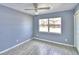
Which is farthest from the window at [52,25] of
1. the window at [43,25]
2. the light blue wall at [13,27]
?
the light blue wall at [13,27]

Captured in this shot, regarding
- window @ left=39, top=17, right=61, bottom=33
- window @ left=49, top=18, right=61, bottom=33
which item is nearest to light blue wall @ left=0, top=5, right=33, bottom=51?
window @ left=39, top=17, right=61, bottom=33

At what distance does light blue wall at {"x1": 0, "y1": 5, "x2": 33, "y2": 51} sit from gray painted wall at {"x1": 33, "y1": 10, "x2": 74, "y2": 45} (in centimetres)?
16

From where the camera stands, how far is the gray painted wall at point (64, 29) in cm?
138

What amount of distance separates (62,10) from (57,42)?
1.84 feet

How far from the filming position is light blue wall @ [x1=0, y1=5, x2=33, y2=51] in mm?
1661

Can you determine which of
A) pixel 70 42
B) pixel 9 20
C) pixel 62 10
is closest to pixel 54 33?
pixel 70 42

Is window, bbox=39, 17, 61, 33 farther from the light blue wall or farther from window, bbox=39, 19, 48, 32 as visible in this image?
the light blue wall

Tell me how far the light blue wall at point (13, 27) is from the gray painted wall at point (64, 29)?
0.16 meters

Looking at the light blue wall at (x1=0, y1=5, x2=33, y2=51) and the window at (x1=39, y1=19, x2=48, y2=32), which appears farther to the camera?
the light blue wall at (x1=0, y1=5, x2=33, y2=51)

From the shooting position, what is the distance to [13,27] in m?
1.85

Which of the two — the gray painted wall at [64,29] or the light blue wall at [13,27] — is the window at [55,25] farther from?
the light blue wall at [13,27]

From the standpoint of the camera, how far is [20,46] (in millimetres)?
1596

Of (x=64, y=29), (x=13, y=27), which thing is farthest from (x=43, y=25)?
(x=13, y=27)
